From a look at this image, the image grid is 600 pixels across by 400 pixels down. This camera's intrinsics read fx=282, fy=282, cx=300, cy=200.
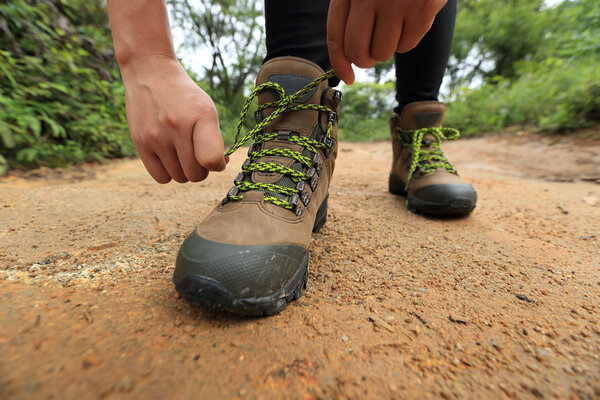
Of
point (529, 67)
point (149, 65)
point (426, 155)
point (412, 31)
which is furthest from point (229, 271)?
point (529, 67)

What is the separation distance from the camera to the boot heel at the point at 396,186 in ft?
4.49

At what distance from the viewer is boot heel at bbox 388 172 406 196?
137cm

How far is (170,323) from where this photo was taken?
48cm

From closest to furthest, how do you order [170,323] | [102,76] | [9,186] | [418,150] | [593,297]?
[170,323] < [593,297] < [418,150] < [9,186] < [102,76]

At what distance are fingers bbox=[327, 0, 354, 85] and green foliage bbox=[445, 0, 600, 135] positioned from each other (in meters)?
2.98

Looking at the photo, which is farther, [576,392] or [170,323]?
[170,323]

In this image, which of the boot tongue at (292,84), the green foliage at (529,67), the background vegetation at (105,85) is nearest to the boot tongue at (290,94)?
the boot tongue at (292,84)

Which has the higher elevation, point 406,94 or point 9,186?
point 406,94

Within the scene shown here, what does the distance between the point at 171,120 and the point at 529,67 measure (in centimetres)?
764

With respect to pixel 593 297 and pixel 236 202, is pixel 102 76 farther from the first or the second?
pixel 593 297

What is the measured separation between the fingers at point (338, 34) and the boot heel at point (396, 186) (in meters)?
0.86

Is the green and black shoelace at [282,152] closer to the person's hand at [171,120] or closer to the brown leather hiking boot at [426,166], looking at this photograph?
the person's hand at [171,120]

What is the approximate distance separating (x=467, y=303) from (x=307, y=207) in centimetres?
41

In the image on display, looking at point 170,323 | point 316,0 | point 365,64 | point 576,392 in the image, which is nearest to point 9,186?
point 170,323
